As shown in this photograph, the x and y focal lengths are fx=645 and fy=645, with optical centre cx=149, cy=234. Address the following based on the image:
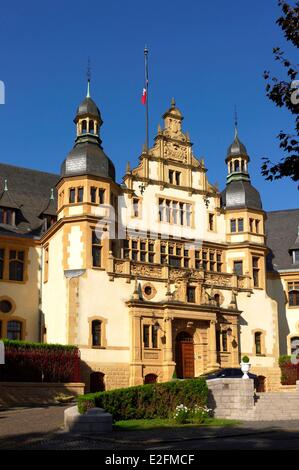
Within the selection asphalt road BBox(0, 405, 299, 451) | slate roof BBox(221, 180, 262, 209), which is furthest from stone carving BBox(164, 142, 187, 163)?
asphalt road BBox(0, 405, 299, 451)

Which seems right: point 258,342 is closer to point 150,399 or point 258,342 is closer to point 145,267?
point 145,267

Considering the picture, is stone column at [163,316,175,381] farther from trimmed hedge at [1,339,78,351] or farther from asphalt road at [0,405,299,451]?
asphalt road at [0,405,299,451]

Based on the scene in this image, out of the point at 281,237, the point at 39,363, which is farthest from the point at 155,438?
the point at 281,237

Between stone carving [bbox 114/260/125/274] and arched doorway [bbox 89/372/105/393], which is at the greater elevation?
stone carving [bbox 114/260/125/274]

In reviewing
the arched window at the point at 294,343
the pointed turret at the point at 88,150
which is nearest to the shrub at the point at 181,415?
the pointed turret at the point at 88,150

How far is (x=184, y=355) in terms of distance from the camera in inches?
1601

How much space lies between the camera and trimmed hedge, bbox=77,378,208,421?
925 inches

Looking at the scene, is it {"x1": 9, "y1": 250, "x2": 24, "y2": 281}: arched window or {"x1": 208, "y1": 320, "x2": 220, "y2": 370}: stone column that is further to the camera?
{"x1": 9, "y1": 250, "x2": 24, "y2": 281}: arched window

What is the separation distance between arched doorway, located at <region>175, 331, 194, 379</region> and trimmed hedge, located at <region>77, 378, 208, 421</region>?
45.2ft

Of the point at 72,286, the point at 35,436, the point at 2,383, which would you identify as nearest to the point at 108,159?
the point at 72,286

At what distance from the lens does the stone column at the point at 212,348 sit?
40125 millimetres
